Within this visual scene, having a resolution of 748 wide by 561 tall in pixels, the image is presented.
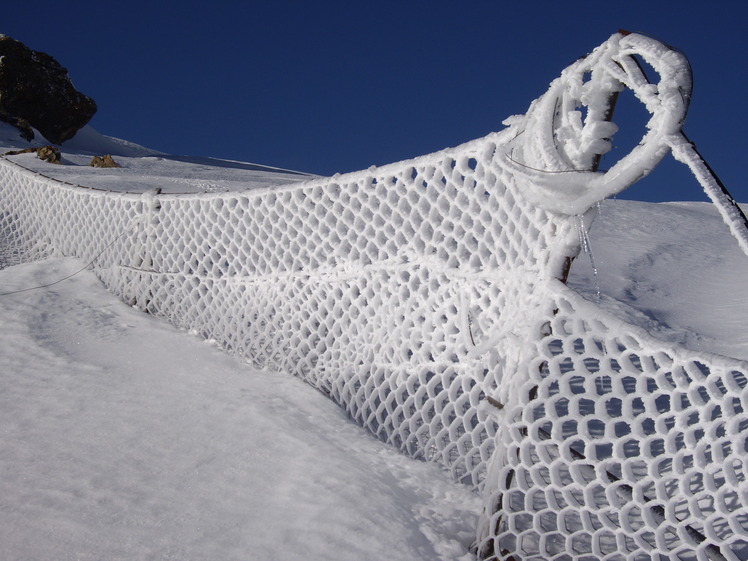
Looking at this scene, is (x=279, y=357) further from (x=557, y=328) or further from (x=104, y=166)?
(x=104, y=166)

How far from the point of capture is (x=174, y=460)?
2.26 metres

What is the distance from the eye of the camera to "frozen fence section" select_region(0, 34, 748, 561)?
167 cm

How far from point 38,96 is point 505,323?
18.5 meters

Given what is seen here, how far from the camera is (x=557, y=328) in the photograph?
6.00ft

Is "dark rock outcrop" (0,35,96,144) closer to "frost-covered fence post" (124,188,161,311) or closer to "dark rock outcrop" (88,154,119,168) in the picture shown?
"dark rock outcrop" (88,154,119,168)

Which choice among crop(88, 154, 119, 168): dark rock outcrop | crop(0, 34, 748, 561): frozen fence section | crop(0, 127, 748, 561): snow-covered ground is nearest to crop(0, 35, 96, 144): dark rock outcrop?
crop(88, 154, 119, 168): dark rock outcrop

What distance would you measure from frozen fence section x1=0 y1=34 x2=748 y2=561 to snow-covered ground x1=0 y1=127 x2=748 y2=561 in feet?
0.62

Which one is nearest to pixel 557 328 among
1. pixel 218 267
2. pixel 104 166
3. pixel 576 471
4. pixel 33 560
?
pixel 576 471

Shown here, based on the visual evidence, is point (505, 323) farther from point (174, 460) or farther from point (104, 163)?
point (104, 163)

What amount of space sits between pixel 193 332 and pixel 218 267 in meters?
0.44

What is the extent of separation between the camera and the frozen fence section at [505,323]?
1.67m

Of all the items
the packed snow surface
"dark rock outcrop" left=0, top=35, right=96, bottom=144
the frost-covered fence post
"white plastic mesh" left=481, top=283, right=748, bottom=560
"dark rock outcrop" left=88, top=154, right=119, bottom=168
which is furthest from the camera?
"dark rock outcrop" left=0, top=35, right=96, bottom=144

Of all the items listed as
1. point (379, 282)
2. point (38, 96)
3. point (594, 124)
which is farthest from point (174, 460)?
point (38, 96)

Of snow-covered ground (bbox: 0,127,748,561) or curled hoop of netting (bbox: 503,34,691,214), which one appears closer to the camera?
curled hoop of netting (bbox: 503,34,691,214)
